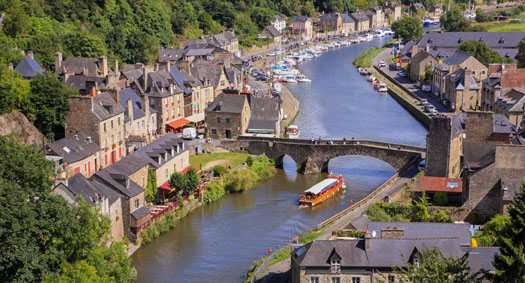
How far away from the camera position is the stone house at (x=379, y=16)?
157500mm

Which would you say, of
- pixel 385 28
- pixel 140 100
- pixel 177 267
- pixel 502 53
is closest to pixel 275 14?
pixel 385 28

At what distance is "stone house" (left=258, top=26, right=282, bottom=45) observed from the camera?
121 m

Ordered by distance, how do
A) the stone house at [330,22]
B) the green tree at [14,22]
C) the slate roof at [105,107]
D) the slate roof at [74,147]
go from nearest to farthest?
the slate roof at [74,147]
the slate roof at [105,107]
the green tree at [14,22]
the stone house at [330,22]

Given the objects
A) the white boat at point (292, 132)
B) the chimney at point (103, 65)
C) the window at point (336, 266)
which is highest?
the chimney at point (103, 65)

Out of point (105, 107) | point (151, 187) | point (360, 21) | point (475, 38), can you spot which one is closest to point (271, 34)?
point (360, 21)

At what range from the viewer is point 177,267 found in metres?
37.4

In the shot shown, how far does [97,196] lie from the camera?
121 ft

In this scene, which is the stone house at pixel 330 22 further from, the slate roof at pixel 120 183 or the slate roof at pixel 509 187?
the slate roof at pixel 509 187

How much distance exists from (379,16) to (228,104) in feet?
351

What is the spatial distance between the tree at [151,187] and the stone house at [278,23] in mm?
86741

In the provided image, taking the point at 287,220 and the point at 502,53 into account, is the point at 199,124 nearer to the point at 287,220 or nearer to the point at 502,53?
the point at 287,220

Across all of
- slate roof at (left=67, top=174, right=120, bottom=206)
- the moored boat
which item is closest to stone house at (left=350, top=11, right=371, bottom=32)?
the moored boat

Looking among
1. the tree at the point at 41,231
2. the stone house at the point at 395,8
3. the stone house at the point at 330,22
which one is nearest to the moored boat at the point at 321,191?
the tree at the point at 41,231

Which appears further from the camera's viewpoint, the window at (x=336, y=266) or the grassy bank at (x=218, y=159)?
the grassy bank at (x=218, y=159)
